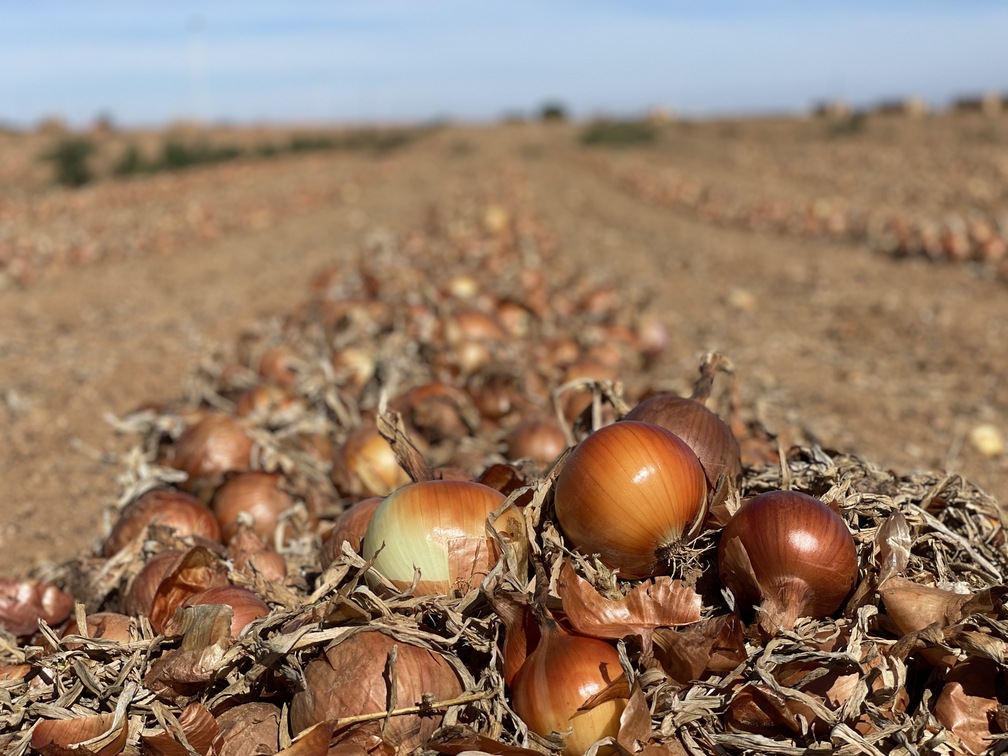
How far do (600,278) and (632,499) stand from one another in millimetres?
7058

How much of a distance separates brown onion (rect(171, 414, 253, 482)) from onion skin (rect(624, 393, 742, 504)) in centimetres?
154

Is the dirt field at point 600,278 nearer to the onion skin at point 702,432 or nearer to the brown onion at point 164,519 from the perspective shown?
the onion skin at point 702,432

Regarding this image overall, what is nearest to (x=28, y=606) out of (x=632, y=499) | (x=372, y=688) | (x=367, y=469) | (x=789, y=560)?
(x=367, y=469)

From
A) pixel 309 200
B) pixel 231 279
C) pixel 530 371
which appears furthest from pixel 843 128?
pixel 530 371

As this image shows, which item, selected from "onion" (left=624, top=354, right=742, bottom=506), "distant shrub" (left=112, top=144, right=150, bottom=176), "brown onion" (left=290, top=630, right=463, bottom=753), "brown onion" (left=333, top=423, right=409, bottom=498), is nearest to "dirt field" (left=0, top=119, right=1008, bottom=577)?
"onion" (left=624, top=354, right=742, bottom=506)

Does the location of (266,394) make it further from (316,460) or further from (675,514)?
(675,514)

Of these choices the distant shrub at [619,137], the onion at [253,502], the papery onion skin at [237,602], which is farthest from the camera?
the distant shrub at [619,137]

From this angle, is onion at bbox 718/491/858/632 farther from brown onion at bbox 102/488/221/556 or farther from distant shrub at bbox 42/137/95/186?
distant shrub at bbox 42/137/95/186

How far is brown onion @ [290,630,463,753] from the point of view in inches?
64.4

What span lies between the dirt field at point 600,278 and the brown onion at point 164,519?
880 mm

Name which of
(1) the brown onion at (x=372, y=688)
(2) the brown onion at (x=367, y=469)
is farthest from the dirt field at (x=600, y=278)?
(1) the brown onion at (x=372, y=688)

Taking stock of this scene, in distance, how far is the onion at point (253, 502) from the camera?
8.86 ft

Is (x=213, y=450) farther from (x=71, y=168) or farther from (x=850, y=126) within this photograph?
(x=850, y=126)

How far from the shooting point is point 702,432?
2092 mm
